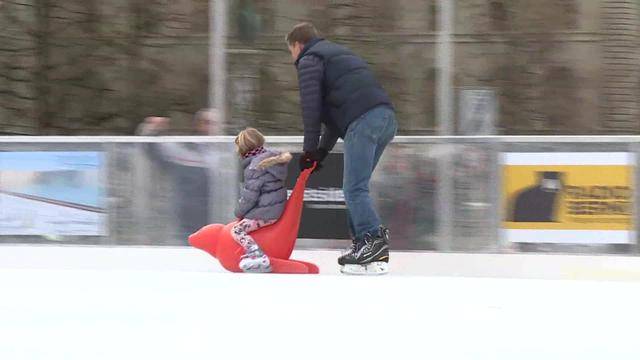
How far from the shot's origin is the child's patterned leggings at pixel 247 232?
493 cm

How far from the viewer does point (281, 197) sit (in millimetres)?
4988

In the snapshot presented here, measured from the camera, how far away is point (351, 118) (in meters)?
4.83

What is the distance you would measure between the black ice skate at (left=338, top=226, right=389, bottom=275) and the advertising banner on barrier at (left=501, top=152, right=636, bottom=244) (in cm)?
126

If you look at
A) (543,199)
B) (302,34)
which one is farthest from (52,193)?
(543,199)

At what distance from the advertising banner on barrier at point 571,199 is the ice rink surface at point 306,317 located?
130cm

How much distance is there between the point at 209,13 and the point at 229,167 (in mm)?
1813

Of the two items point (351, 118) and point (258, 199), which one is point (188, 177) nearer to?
point (258, 199)

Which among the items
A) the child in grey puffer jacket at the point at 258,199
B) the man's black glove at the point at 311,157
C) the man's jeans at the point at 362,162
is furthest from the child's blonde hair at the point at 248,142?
the man's jeans at the point at 362,162

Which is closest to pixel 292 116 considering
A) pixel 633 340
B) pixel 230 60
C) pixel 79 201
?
pixel 230 60

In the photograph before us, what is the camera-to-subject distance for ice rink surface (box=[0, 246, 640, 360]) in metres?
→ 3.41

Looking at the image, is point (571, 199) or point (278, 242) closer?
point (278, 242)

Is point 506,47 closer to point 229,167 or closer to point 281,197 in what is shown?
point 229,167

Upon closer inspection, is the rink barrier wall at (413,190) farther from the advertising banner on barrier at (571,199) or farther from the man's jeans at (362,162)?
the man's jeans at (362,162)

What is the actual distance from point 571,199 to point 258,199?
213 cm
